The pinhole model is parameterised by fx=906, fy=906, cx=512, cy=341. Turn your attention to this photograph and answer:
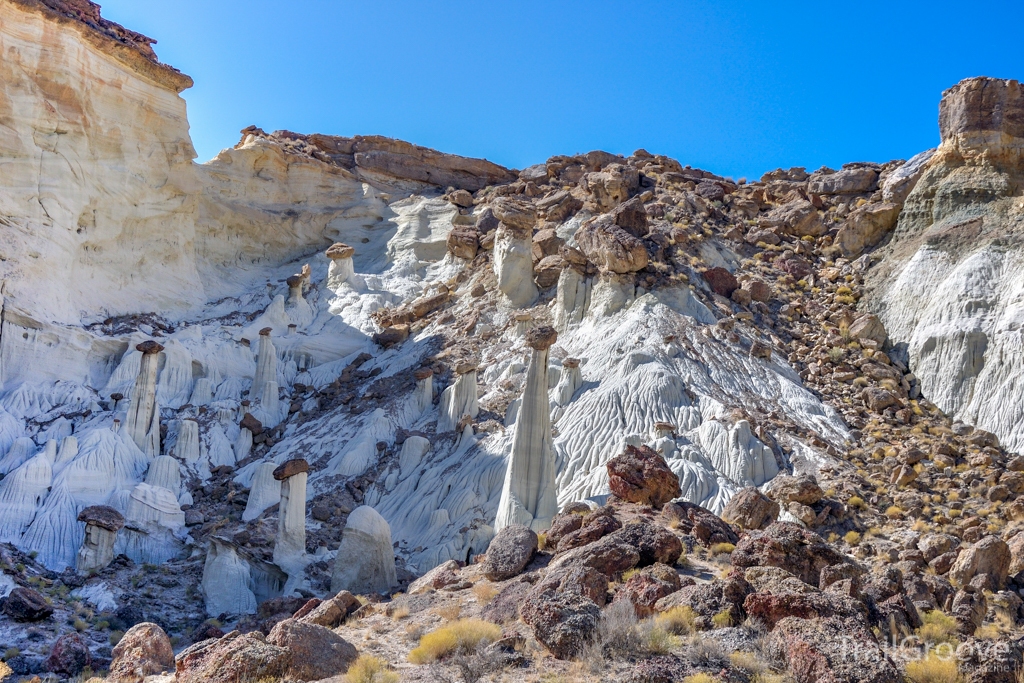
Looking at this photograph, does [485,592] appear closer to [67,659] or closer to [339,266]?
[67,659]

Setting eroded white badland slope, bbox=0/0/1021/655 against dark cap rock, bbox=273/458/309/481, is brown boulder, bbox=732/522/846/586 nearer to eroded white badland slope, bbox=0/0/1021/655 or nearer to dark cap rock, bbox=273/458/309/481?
eroded white badland slope, bbox=0/0/1021/655

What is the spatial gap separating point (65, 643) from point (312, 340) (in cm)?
2434

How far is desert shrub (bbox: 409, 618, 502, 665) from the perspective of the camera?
11.1 m

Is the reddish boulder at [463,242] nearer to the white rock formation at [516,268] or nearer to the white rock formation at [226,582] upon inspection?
the white rock formation at [516,268]

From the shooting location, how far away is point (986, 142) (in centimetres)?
3794

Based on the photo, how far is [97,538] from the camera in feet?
84.8

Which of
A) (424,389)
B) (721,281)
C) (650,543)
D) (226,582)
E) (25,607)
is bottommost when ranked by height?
(25,607)

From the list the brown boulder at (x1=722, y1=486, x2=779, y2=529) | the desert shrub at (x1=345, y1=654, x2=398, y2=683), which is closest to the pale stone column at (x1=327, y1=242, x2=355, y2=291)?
the brown boulder at (x1=722, y1=486, x2=779, y2=529)

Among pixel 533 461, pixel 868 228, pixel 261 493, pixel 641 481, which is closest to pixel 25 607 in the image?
pixel 261 493

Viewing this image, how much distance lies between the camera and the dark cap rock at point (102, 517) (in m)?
25.8

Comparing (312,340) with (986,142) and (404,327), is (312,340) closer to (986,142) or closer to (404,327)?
(404,327)

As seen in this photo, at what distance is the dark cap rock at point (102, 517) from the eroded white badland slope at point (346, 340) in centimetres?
60

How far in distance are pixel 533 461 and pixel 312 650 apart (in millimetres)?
13620

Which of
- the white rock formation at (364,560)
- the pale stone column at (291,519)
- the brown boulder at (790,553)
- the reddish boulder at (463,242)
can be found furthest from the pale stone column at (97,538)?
the reddish boulder at (463,242)
